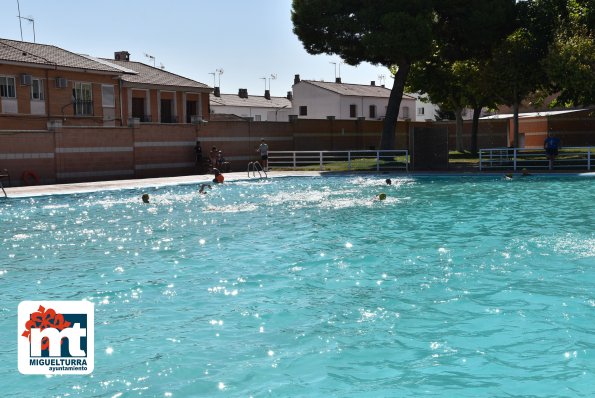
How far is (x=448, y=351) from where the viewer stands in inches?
305

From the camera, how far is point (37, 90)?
37594 millimetres

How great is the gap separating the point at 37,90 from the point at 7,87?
1.95 meters

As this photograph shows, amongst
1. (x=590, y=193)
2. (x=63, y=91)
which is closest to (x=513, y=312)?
(x=590, y=193)

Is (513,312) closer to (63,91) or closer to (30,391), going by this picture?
(30,391)

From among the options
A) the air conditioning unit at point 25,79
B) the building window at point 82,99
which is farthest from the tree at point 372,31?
the air conditioning unit at point 25,79

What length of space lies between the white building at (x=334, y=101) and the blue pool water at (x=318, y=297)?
169 feet

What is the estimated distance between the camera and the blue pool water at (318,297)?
6988 millimetres

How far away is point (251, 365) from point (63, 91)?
114ft

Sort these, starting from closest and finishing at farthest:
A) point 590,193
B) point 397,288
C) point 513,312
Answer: point 513,312 < point 397,288 < point 590,193

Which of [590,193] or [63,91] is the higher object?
[63,91]

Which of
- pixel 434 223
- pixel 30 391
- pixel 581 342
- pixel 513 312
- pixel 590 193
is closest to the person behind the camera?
pixel 30 391

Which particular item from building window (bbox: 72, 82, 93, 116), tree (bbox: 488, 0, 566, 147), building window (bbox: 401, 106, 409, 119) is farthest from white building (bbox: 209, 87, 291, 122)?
tree (bbox: 488, 0, 566, 147)

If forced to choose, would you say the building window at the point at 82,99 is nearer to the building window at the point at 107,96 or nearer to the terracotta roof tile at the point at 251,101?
the building window at the point at 107,96

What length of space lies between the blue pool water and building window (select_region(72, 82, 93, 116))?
20661 millimetres
